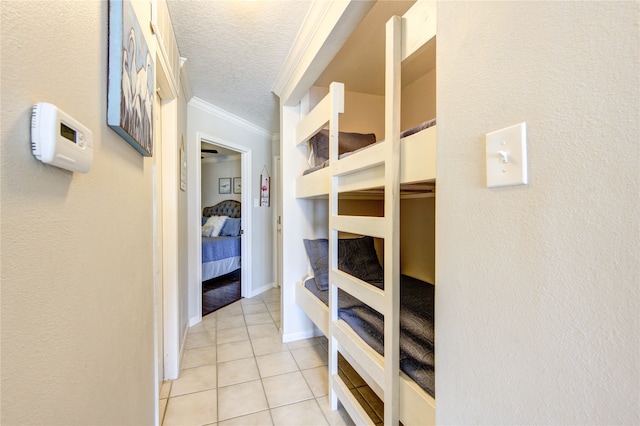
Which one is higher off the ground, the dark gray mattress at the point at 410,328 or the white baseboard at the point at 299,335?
the dark gray mattress at the point at 410,328

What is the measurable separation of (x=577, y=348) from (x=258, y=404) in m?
1.75

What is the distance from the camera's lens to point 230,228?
5105mm

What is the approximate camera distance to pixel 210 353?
2314mm

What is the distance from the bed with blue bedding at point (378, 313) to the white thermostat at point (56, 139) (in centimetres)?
117

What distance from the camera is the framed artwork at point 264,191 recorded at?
3.85 m

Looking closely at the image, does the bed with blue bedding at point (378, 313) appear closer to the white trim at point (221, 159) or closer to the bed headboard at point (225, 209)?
the bed headboard at point (225, 209)

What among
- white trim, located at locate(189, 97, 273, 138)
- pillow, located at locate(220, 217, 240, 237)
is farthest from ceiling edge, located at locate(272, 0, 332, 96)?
pillow, located at locate(220, 217, 240, 237)

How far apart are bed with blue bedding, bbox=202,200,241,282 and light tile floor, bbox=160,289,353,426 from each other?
1.38 m

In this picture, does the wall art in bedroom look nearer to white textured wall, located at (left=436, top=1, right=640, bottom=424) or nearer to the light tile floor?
white textured wall, located at (left=436, top=1, right=640, bottom=424)

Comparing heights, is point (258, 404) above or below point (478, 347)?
below

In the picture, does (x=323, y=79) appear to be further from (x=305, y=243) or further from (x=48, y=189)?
(x=48, y=189)

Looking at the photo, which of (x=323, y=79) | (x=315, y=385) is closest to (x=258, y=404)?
(x=315, y=385)

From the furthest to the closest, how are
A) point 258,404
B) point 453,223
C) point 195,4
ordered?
point 258,404
point 195,4
point 453,223

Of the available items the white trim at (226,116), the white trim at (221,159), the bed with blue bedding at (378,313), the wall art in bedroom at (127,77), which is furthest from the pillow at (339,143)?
the white trim at (221,159)
